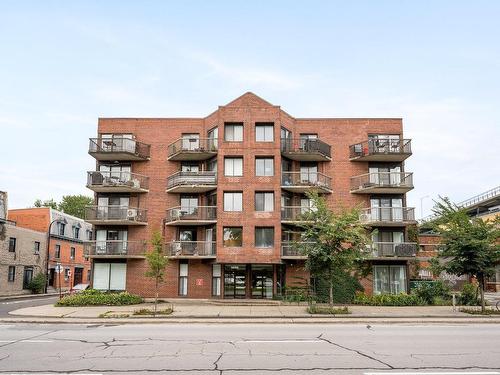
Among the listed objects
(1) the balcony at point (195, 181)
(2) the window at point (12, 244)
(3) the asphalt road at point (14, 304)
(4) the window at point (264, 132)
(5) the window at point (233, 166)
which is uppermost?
(4) the window at point (264, 132)

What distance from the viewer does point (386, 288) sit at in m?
33.7

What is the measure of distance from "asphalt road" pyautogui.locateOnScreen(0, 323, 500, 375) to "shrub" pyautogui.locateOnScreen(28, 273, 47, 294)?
32.6 m

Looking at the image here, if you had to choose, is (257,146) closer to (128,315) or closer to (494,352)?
(128,315)

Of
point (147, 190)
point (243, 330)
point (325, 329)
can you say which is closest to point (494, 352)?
point (325, 329)

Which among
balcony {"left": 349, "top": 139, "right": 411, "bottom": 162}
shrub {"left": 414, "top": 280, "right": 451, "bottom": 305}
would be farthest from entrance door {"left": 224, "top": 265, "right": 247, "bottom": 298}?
balcony {"left": 349, "top": 139, "right": 411, "bottom": 162}

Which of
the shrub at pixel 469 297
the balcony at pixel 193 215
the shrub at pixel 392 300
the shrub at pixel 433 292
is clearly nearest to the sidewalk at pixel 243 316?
the shrub at pixel 392 300

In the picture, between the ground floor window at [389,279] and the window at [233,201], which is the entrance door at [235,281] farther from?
the ground floor window at [389,279]

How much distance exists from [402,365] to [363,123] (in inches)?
1092

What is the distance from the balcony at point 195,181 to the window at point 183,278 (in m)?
5.75

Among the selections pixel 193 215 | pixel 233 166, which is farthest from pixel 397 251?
pixel 193 215

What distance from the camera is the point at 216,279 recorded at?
33.7m

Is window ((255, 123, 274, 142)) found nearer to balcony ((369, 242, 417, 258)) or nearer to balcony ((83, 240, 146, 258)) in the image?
balcony ((369, 242, 417, 258))

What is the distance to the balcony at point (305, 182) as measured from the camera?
33.4m

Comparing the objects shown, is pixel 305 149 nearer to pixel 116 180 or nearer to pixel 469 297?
pixel 116 180
